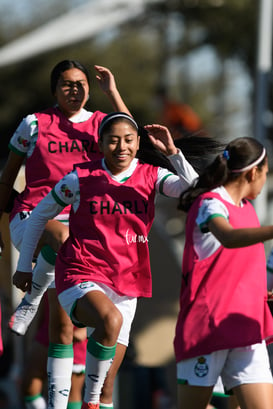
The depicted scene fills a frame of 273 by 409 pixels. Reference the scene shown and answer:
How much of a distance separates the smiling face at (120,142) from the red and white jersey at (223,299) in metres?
0.66

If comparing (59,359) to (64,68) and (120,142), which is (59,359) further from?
(64,68)

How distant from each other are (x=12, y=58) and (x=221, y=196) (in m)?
15.9

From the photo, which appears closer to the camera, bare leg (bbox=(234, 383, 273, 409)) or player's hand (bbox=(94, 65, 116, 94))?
bare leg (bbox=(234, 383, 273, 409))

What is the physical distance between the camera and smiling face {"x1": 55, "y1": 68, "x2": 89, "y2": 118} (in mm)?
6547

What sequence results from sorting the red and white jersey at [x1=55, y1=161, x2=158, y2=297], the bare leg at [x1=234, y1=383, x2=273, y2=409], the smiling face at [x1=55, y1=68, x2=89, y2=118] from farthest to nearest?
the smiling face at [x1=55, y1=68, x2=89, y2=118], the red and white jersey at [x1=55, y1=161, x2=158, y2=297], the bare leg at [x1=234, y1=383, x2=273, y2=409]

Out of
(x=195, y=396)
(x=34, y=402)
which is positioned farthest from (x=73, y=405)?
(x=195, y=396)

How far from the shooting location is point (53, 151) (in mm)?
6547

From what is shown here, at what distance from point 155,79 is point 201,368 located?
32.0 metres

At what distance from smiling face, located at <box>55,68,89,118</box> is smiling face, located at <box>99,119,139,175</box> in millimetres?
723

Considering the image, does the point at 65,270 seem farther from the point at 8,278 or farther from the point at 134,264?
the point at 8,278

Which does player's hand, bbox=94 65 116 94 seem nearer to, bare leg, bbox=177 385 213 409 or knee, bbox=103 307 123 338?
knee, bbox=103 307 123 338

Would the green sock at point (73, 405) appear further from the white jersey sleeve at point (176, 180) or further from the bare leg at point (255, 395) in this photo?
the bare leg at point (255, 395)

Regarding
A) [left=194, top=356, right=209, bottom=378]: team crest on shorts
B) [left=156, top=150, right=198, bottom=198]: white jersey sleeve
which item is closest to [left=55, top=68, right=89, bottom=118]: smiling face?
[left=156, top=150, right=198, bottom=198]: white jersey sleeve

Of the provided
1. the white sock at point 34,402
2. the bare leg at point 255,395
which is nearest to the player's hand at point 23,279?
the bare leg at point 255,395
